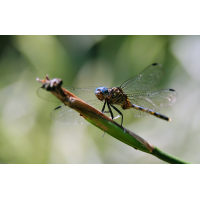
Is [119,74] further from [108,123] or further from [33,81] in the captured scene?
[108,123]

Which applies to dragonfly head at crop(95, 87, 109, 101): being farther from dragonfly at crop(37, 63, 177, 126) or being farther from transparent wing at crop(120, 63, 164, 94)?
transparent wing at crop(120, 63, 164, 94)

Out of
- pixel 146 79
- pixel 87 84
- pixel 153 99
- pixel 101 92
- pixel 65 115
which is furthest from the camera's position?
pixel 87 84

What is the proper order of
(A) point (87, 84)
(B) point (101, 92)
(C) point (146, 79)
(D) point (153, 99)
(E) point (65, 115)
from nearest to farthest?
(E) point (65, 115) → (B) point (101, 92) → (D) point (153, 99) → (C) point (146, 79) → (A) point (87, 84)

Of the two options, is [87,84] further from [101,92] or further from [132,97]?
[101,92]

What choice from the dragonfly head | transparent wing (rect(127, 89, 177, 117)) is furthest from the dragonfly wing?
transparent wing (rect(127, 89, 177, 117))

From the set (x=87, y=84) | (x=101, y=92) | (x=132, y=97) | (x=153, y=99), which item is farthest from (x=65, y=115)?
(x=87, y=84)

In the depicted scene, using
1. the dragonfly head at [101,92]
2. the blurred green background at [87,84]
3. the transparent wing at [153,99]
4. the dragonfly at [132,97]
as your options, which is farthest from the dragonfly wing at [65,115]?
the blurred green background at [87,84]

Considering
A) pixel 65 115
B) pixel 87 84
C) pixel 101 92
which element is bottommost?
pixel 65 115
